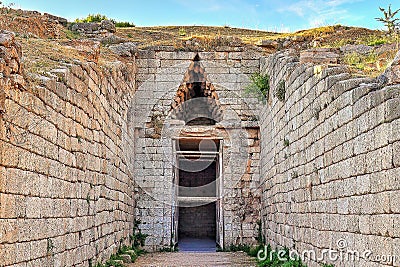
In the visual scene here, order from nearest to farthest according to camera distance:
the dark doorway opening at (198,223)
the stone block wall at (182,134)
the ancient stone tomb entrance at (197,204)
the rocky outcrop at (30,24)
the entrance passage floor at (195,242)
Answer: the rocky outcrop at (30,24)
the stone block wall at (182,134)
the entrance passage floor at (195,242)
the ancient stone tomb entrance at (197,204)
the dark doorway opening at (198,223)

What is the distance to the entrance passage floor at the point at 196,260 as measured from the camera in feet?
35.5

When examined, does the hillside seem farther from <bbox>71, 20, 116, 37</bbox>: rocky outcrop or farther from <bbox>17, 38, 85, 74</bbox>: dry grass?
<bbox>71, 20, 116, 37</bbox>: rocky outcrop

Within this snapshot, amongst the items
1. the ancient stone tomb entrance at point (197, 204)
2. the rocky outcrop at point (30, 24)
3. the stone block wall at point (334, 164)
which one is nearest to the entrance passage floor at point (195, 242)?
the ancient stone tomb entrance at point (197, 204)

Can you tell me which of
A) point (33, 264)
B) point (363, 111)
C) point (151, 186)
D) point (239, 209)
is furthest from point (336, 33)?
point (33, 264)

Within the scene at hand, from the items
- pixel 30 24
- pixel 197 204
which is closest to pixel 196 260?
pixel 30 24

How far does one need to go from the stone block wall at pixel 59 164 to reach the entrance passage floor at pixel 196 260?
927 mm

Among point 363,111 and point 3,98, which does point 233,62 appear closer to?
point 363,111

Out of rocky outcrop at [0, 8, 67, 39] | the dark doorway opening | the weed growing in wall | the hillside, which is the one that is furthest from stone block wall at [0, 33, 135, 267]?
the dark doorway opening

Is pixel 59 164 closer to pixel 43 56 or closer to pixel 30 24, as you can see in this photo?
pixel 43 56

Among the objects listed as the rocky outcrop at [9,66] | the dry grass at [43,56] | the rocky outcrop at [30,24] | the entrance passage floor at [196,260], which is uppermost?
the rocky outcrop at [30,24]

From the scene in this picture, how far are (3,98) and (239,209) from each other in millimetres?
9513

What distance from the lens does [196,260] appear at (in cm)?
1169

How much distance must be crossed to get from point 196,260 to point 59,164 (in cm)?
581

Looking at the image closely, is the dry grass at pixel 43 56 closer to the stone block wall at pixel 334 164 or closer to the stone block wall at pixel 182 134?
the stone block wall at pixel 334 164
